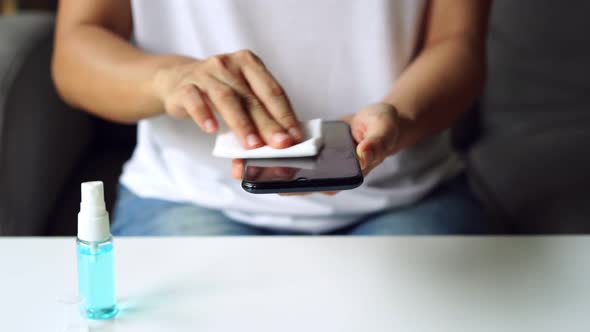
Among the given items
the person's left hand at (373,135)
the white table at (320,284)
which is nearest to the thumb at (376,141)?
the person's left hand at (373,135)

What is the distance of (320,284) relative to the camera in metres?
0.59

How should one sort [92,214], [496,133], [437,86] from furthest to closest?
[496,133], [437,86], [92,214]

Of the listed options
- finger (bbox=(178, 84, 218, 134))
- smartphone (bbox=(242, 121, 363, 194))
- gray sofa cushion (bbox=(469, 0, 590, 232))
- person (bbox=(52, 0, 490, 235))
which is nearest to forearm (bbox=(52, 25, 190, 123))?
person (bbox=(52, 0, 490, 235))

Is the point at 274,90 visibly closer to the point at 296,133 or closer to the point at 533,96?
the point at 296,133

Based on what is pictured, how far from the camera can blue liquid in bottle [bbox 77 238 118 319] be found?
20.0 inches

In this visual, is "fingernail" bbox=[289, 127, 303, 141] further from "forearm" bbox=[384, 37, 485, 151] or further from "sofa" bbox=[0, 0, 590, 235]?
"sofa" bbox=[0, 0, 590, 235]

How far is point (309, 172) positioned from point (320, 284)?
0.35ft

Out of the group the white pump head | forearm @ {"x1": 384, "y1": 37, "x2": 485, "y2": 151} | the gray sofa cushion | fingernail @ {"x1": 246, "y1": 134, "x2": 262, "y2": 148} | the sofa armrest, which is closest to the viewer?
the white pump head

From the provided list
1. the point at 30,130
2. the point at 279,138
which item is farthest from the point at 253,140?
the point at 30,130

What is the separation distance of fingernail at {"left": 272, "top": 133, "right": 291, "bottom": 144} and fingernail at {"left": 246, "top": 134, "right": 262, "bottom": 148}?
14 millimetres

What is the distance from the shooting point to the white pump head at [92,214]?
0.49 metres

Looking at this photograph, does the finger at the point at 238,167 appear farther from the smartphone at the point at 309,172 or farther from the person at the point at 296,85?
the person at the point at 296,85

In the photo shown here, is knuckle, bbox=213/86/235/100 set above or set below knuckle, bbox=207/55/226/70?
below

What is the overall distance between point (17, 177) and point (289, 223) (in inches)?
15.0
